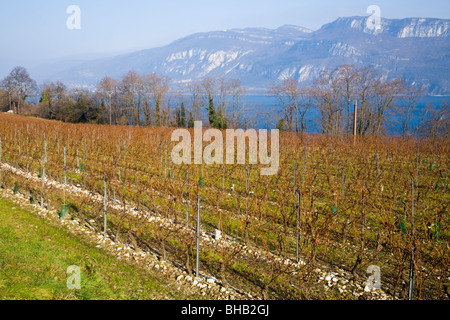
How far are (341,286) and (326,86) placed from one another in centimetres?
3571

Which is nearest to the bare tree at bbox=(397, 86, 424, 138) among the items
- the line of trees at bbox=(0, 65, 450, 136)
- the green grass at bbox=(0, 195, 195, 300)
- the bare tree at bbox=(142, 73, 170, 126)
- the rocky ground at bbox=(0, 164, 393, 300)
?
the line of trees at bbox=(0, 65, 450, 136)

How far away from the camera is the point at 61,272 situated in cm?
542

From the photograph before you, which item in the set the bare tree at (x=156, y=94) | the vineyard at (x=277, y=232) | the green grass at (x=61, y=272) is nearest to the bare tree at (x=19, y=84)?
the bare tree at (x=156, y=94)

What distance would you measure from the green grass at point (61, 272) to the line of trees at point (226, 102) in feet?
80.8

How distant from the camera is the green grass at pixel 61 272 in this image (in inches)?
191

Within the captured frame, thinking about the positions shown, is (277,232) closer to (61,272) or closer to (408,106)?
(61,272)

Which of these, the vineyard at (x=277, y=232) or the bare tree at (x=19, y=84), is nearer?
the vineyard at (x=277, y=232)

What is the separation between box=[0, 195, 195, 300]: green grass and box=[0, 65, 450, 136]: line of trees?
970 inches

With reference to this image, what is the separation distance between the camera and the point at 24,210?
28.4 ft

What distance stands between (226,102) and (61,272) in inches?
1662

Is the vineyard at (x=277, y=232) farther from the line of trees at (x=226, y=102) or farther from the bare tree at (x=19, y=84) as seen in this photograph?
the bare tree at (x=19, y=84)
